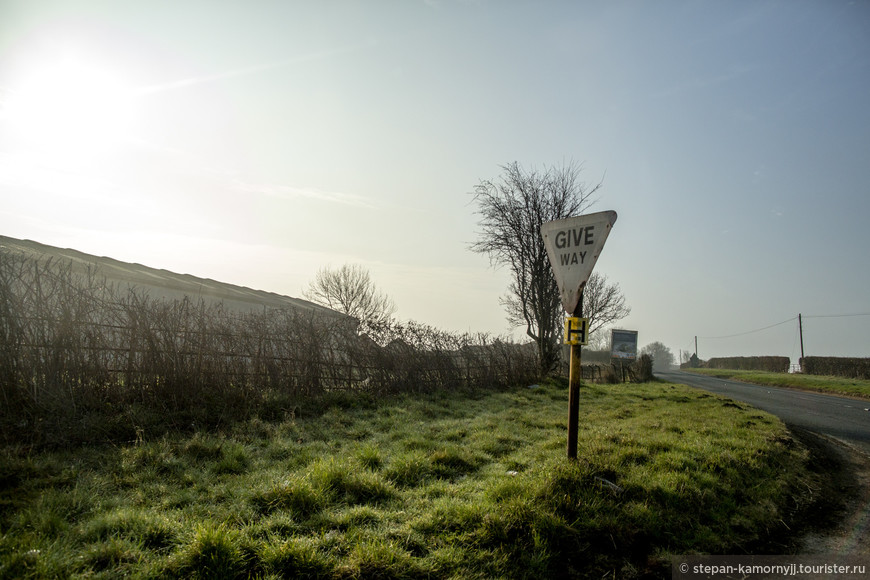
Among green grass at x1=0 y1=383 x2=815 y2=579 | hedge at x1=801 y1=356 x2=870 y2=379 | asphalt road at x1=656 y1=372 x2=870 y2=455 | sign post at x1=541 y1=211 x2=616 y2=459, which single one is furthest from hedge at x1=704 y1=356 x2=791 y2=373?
sign post at x1=541 y1=211 x2=616 y2=459

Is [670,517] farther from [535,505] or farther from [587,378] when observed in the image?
[587,378]

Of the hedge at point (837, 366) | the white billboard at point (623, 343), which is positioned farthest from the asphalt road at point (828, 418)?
the white billboard at point (623, 343)

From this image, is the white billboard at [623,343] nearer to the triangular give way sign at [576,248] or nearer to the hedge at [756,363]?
the hedge at [756,363]

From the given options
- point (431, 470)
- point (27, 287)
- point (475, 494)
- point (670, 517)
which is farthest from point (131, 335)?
point (670, 517)

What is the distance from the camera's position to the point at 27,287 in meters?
6.34

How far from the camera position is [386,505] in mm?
4121

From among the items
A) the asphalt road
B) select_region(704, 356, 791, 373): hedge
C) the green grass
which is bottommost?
the green grass

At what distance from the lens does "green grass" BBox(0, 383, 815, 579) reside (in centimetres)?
304

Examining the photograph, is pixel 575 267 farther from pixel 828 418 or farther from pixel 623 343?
pixel 623 343

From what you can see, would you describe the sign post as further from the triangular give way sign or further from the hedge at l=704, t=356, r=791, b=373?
the hedge at l=704, t=356, r=791, b=373

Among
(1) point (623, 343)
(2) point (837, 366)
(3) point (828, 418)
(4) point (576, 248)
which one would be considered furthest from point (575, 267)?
(2) point (837, 366)

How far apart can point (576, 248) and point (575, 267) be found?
0.22 meters

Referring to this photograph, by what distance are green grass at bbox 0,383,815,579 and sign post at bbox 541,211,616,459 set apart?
81 centimetres

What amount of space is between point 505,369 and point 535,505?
1299 centimetres
